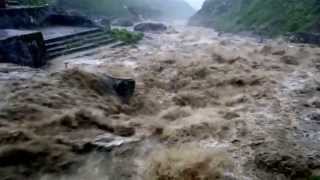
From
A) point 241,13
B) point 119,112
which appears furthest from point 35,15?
point 241,13

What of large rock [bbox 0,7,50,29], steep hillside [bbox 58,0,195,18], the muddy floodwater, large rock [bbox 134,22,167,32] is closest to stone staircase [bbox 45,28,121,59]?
the muddy floodwater

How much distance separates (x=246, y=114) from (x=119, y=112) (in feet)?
8.12

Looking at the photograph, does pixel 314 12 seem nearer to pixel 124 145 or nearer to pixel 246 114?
pixel 246 114

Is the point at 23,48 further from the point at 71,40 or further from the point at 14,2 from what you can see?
the point at 14,2

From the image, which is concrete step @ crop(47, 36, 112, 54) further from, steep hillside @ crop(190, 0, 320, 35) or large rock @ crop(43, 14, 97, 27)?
steep hillside @ crop(190, 0, 320, 35)

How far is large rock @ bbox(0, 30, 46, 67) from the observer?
386 inches

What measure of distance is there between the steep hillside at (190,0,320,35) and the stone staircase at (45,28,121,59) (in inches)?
357

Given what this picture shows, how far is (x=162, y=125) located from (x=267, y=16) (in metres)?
16.7

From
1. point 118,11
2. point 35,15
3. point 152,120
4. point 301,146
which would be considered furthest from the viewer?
point 118,11

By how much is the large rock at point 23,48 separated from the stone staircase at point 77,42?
65 cm

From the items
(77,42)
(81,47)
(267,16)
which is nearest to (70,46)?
→ (81,47)

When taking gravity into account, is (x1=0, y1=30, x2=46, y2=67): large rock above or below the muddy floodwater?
above

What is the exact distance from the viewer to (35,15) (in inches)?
566

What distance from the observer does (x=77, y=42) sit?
1300cm
